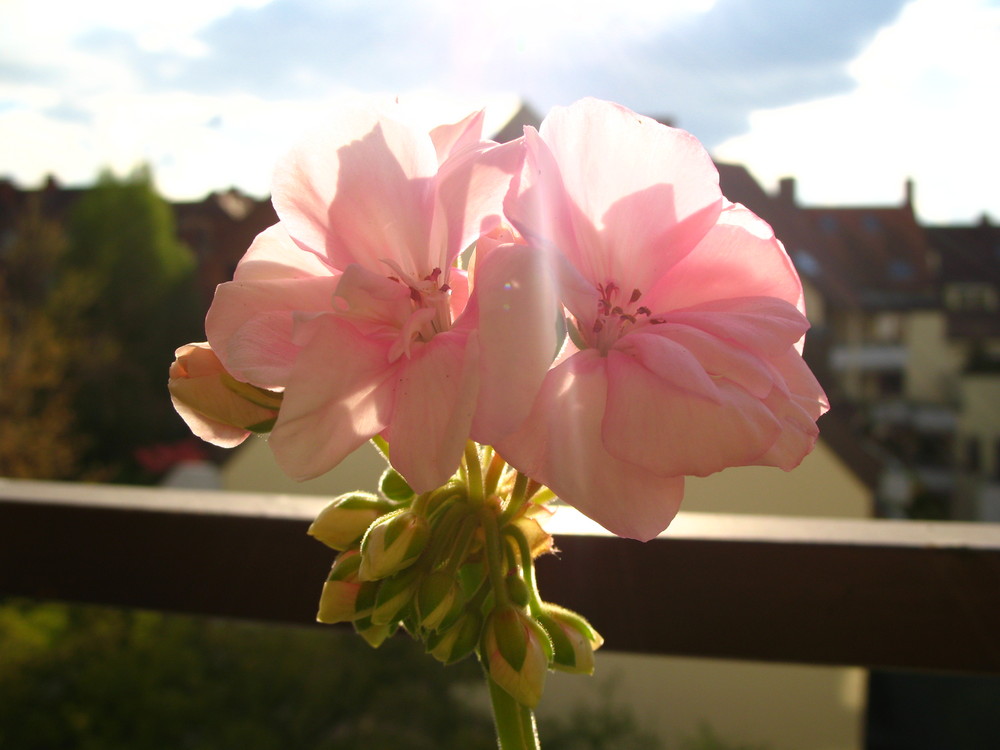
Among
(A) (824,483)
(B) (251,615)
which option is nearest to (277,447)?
(B) (251,615)

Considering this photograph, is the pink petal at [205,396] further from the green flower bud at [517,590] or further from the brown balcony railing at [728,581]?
the brown balcony railing at [728,581]

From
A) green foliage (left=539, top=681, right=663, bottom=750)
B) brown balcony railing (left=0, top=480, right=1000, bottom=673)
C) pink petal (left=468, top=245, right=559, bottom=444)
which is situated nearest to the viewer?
pink petal (left=468, top=245, right=559, bottom=444)

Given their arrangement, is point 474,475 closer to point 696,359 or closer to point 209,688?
point 696,359

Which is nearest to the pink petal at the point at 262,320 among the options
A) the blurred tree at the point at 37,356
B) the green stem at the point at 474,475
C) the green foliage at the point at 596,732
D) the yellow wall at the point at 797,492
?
the green stem at the point at 474,475

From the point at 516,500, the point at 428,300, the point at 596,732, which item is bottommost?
the point at 596,732

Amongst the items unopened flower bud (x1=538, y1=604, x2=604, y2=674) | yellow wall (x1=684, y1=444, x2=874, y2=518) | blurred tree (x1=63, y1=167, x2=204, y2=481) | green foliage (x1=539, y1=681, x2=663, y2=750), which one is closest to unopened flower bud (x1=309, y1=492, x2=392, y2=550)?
unopened flower bud (x1=538, y1=604, x2=604, y2=674)

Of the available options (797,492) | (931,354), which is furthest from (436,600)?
(931,354)

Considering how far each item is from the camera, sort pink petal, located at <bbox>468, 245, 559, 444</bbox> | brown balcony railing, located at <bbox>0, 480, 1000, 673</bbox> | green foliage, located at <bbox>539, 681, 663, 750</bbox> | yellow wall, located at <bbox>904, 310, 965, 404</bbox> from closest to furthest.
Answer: pink petal, located at <bbox>468, 245, 559, 444</bbox> < brown balcony railing, located at <bbox>0, 480, 1000, 673</bbox> < green foliage, located at <bbox>539, 681, 663, 750</bbox> < yellow wall, located at <bbox>904, 310, 965, 404</bbox>

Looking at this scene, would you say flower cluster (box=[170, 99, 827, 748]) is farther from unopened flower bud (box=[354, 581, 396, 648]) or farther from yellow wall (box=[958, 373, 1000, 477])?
yellow wall (box=[958, 373, 1000, 477])
